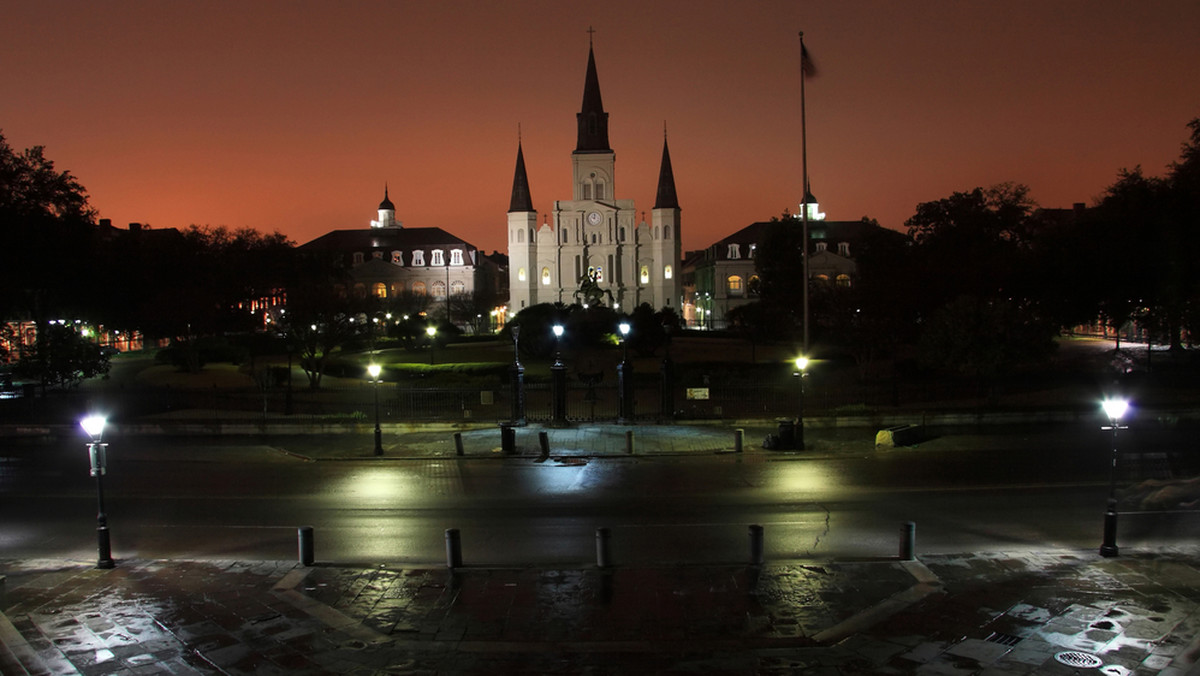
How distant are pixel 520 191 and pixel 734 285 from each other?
93.8 ft

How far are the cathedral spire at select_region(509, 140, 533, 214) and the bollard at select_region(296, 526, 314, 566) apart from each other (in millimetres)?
84273

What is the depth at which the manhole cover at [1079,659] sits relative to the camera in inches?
310

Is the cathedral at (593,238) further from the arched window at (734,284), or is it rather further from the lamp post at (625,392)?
the lamp post at (625,392)

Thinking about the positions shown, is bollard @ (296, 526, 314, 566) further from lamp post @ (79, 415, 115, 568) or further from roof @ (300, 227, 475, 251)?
roof @ (300, 227, 475, 251)

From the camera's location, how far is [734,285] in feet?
321

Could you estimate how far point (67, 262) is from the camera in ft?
137

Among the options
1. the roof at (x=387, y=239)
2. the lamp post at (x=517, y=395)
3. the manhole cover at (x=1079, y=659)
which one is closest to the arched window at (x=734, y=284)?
the roof at (x=387, y=239)

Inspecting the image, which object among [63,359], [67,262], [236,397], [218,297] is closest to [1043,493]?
[236,397]

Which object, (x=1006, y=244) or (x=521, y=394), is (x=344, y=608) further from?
(x=1006, y=244)

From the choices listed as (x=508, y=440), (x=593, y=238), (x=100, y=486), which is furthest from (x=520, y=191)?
(x=100, y=486)

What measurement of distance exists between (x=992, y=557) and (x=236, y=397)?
993 inches

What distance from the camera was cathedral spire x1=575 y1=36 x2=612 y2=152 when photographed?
308 feet

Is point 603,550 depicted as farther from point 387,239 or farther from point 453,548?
point 387,239

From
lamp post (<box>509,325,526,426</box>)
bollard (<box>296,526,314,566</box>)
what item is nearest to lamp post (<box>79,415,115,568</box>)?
bollard (<box>296,526,314,566</box>)
